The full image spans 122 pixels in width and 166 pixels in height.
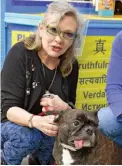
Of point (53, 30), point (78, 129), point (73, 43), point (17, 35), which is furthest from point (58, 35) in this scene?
point (17, 35)

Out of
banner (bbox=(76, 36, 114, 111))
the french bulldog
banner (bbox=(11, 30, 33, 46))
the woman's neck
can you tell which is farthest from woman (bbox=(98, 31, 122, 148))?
banner (bbox=(11, 30, 33, 46))

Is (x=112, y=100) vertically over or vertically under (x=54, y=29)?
under

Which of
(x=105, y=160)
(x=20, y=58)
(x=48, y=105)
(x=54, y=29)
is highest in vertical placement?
(x=54, y=29)

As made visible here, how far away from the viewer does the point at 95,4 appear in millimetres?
3525

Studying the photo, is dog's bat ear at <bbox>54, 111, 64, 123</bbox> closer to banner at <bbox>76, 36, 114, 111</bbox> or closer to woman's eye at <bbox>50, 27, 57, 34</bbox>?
woman's eye at <bbox>50, 27, 57, 34</bbox>

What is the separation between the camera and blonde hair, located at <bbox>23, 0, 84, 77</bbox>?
2473 mm

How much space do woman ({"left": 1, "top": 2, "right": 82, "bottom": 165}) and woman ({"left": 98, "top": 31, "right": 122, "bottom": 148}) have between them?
23 cm

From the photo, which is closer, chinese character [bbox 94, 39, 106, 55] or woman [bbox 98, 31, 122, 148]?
woman [bbox 98, 31, 122, 148]

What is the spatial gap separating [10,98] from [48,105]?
0.74 ft

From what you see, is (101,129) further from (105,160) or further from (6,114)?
(6,114)

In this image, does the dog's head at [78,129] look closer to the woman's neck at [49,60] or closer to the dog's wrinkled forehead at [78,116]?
the dog's wrinkled forehead at [78,116]

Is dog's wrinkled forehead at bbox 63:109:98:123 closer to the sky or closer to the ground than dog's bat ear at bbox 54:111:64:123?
closer to the sky

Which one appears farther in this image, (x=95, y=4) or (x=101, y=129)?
(x=95, y=4)

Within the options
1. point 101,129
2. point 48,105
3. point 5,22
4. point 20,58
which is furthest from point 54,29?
point 5,22
